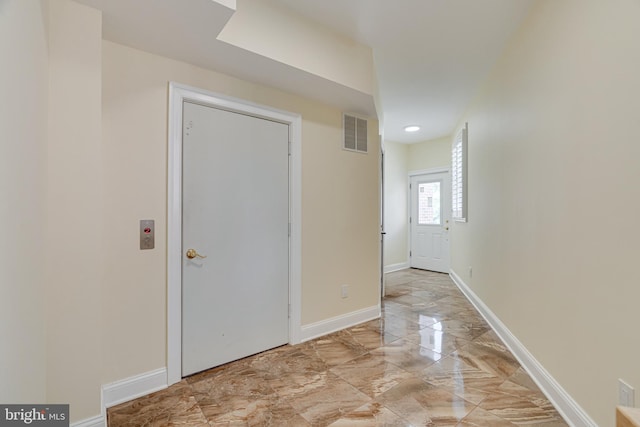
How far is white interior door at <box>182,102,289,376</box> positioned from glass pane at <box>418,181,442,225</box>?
4.32m

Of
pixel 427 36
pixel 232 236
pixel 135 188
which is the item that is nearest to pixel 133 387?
pixel 232 236

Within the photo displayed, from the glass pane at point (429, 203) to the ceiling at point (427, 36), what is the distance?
2.37 meters

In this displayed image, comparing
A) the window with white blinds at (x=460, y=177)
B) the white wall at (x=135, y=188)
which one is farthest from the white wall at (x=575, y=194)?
the white wall at (x=135, y=188)

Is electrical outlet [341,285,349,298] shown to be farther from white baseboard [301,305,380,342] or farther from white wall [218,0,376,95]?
white wall [218,0,376,95]

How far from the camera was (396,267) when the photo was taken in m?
6.23

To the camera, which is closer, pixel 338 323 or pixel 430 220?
pixel 338 323

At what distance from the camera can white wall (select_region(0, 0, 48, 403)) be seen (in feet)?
3.00

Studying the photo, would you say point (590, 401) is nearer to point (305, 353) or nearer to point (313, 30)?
point (305, 353)

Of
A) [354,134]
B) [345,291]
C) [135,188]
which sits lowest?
[345,291]

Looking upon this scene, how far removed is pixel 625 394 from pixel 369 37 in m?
2.83

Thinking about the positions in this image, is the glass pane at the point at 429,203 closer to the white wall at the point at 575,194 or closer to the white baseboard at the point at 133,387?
the white wall at the point at 575,194

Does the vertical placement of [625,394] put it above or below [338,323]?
above

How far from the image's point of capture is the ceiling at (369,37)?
5.37ft

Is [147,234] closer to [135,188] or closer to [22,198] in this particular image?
[135,188]
